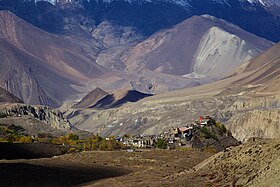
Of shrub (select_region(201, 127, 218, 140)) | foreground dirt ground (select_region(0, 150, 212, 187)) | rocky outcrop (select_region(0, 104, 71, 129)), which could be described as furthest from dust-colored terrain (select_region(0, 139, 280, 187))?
rocky outcrop (select_region(0, 104, 71, 129))

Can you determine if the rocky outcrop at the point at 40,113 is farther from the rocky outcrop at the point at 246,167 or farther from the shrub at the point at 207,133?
the rocky outcrop at the point at 246,167

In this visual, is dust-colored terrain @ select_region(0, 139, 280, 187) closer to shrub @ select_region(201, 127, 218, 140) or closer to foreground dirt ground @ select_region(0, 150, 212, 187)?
foreground dirt ground @ select_region(0, 150, 212, 187)

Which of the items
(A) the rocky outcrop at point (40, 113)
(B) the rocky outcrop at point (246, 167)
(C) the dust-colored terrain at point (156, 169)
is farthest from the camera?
(A) the rocky outcrop at point (40, 113)

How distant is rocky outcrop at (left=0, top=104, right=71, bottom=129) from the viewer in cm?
16800

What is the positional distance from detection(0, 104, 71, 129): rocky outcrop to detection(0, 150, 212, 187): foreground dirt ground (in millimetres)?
101835

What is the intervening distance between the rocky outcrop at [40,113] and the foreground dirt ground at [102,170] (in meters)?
102

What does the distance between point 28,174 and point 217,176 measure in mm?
18195

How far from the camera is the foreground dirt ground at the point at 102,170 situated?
41375 millimetres

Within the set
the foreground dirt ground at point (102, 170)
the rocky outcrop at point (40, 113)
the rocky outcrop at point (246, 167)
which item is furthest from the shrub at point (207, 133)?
the rocky outcrop at point (40, 113)

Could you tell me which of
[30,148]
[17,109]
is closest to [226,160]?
[30,148]

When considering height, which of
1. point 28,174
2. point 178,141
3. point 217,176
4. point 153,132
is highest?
point 217,176

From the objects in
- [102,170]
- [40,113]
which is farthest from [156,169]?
[40,113]

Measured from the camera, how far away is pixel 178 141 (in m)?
101

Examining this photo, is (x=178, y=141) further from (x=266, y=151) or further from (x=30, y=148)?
(x=266, y=151)
